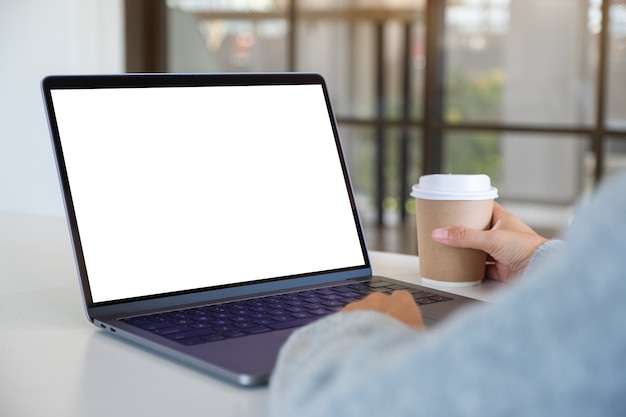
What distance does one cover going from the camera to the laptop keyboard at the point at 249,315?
0.70 metres

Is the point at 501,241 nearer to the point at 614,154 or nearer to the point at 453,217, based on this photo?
the point at 453,217

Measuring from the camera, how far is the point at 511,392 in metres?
0.39

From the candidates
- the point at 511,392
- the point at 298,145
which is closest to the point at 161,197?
the point at 298,145

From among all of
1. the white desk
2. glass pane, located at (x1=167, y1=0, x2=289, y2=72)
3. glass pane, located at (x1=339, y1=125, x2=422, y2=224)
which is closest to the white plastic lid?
the white desk

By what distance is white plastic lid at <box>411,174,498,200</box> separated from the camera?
3.23 feet

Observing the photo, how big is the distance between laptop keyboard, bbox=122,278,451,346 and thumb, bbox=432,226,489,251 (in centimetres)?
11

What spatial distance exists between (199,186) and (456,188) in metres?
0.29

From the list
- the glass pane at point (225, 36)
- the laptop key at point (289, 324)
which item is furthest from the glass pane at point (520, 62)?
the laptop key at point (289, 324)

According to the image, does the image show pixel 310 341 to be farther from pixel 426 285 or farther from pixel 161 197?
pixel 426 285

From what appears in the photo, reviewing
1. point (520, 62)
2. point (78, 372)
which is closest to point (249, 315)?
point (78, 372)

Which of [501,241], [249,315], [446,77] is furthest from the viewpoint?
[446,77]

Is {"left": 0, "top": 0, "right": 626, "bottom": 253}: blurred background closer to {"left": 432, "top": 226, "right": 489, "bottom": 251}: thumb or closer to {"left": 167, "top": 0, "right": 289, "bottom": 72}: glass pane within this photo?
{"left": 167, "top": 0, "right": 289, "bottom": 72}: glass pane

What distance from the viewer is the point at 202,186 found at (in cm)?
87

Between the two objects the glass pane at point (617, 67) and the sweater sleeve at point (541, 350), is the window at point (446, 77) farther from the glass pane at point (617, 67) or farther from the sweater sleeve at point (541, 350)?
the sweater sleeve at point (541, 350)
